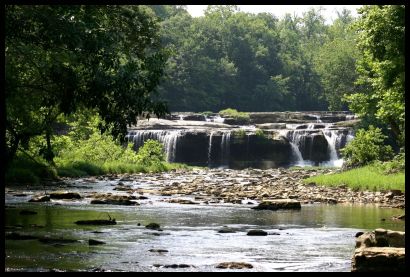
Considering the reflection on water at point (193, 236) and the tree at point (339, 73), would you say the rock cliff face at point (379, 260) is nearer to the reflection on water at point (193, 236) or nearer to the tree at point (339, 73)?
the reflection on water at point (193, 236)

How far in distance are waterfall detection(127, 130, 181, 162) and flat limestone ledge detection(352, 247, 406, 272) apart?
55.2 metres

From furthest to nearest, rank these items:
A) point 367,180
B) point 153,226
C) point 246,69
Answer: point 246,69, point 367,180, point 153,226

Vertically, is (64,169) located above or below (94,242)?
below

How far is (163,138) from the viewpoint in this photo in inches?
2621

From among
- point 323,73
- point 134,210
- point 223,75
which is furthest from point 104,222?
point 323,73

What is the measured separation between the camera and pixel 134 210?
71.0 feet

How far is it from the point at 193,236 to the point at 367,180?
15.2m

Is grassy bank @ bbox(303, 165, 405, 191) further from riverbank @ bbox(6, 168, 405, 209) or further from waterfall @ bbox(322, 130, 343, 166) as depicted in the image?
waterfall @ bbox(322, 130, 343, 166)

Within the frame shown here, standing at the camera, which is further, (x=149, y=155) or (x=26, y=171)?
(x=149, y=155)

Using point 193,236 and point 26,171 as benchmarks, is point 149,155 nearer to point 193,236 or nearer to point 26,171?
point 26,171

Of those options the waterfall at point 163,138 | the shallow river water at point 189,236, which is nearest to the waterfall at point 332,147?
the waterfall at point 163,138

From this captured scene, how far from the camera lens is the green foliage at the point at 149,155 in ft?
170

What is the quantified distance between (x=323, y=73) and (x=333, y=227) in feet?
320

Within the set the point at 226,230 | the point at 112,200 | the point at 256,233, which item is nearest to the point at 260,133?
the point at 112,200
